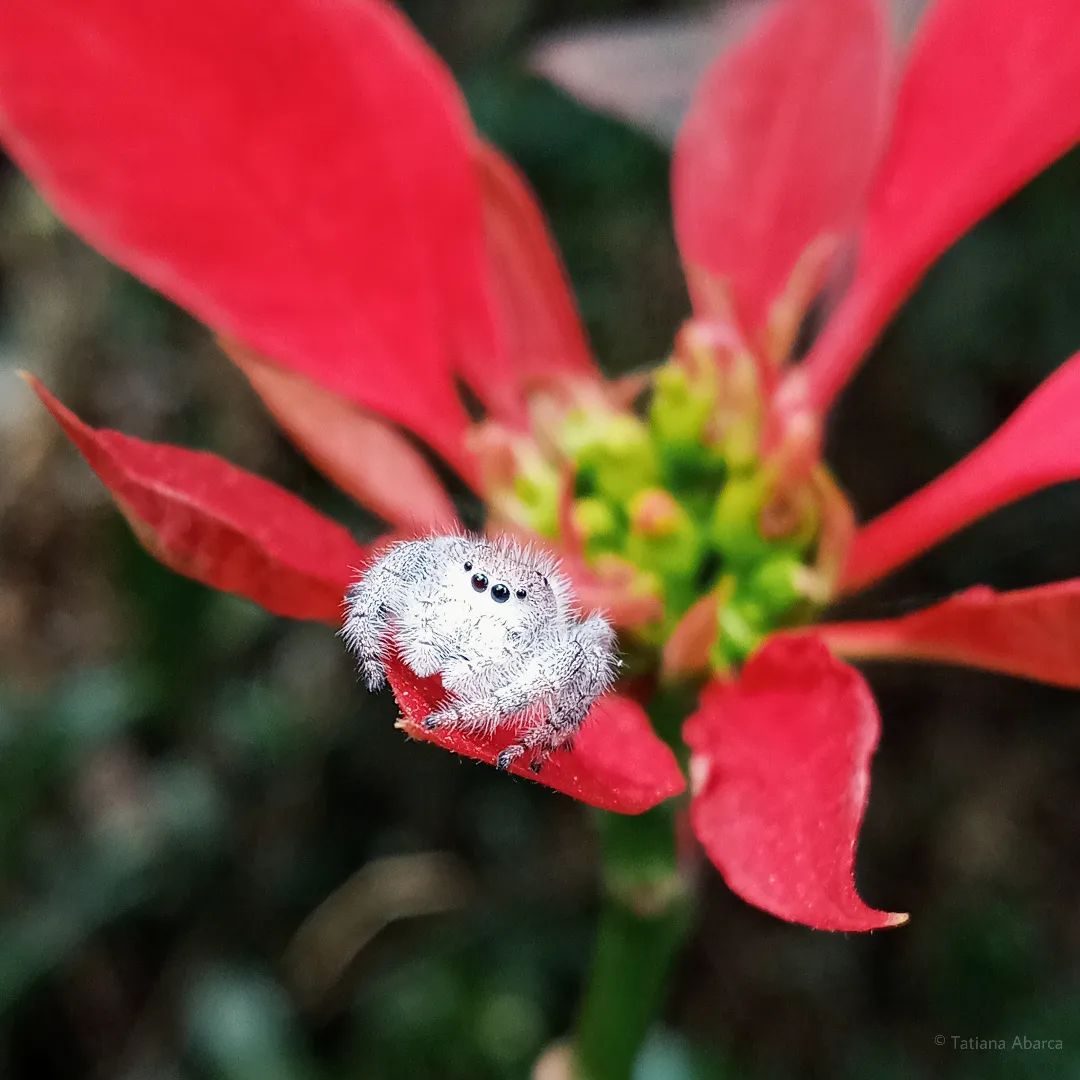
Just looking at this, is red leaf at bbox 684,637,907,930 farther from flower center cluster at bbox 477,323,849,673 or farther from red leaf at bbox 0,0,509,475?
red leaf at bbox 0,0,509,475

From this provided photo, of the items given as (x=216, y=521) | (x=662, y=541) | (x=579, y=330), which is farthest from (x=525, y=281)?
(x=216, y=521)

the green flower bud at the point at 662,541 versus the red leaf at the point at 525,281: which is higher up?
the red leaf at the point at 525,281

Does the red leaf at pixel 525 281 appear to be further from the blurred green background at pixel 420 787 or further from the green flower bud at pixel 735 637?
the blurred green background at pixel 420 787

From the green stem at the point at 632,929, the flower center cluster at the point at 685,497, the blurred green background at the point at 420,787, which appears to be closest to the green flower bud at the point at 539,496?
the flower center cluster at the point at 685,497

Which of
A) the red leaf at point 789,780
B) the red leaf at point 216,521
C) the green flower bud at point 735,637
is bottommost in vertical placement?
the green flower bud at point 735,637

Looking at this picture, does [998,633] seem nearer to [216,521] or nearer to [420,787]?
[216,521]

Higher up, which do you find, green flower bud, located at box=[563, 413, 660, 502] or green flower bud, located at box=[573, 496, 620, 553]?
green flower bud, located at box=[563, 413, 660, 502]

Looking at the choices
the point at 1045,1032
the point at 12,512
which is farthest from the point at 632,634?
the point at 12,512

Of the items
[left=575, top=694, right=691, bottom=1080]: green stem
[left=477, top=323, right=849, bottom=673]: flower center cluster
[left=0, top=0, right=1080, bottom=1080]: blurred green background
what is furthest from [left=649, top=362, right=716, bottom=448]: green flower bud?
[left=0, top=0, right=1080, bottom=1080]: blurred green background
